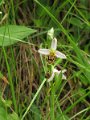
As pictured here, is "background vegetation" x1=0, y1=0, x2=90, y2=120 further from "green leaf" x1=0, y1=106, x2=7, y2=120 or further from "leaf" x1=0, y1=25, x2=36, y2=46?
"green leaf" x1=0, y1=106, x2=7, y2=120

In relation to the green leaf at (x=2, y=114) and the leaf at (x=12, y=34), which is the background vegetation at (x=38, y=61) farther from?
the green leaf at (x=2, y=114)

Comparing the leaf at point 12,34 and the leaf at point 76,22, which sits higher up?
the leaf at point 12,34

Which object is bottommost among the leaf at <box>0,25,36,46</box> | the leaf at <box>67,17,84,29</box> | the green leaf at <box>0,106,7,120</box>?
the green leaf at <box>0,106,7,120</box>

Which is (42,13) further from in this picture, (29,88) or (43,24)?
(29,88)

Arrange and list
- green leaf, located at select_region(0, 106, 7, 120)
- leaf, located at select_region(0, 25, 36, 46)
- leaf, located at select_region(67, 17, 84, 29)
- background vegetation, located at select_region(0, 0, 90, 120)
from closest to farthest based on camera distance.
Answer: green leaf, located at select_region(0, 106, 7, 120), leaf, located at select_region(0, 25, 36, 46), background vegetation, located at select_region(0, 0, 90, 120), leaf, located at select_region(67, 17, 84, 29)

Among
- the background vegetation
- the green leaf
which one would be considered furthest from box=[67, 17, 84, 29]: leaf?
the green leaf

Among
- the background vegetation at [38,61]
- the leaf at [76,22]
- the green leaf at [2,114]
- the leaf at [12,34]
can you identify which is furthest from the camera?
the leaf at [76,22]

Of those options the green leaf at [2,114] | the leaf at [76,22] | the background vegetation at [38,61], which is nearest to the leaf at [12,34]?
the background vegetation at [38,61]

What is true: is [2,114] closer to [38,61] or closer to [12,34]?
[12,34]

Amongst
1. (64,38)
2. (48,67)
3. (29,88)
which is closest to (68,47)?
(64,38)

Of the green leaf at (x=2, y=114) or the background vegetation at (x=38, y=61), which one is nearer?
the green leaf at (x=2, y=114)

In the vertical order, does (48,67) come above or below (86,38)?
above
